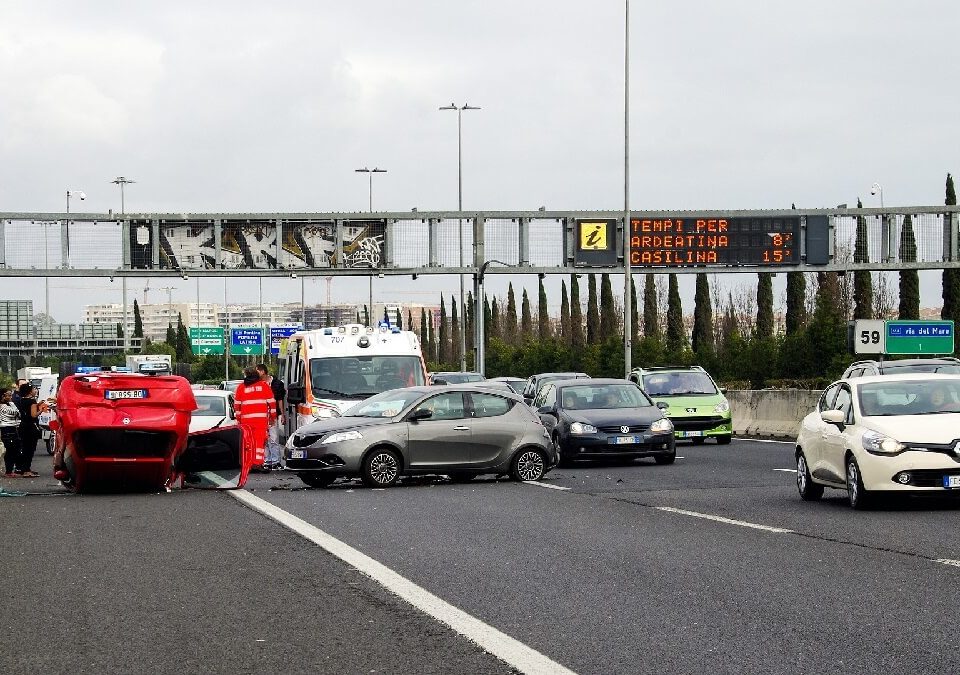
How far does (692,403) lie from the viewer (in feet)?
114

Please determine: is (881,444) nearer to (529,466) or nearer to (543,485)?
(543,485)

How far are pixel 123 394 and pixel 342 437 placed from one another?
10.2 ft

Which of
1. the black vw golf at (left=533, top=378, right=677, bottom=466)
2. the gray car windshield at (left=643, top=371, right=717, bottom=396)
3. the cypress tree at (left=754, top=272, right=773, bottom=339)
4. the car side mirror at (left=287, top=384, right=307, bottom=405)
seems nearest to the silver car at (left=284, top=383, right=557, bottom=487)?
the black vw golf at (left=533, top=378, right=677, bottom=466)

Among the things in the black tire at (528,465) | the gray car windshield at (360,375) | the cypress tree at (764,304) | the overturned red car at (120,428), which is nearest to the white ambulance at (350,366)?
the gray car windshield at (360,375)

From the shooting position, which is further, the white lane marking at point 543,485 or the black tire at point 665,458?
the black tire at point 665,458

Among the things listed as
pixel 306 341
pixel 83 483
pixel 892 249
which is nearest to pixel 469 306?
pixel 892 249

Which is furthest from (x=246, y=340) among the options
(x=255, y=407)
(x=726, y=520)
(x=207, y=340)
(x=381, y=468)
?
(x=726, y=520)

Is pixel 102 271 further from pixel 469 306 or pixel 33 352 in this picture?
pixel 469 306

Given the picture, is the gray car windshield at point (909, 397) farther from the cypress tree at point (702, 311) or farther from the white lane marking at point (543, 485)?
the cypress tree at point (702, 311)

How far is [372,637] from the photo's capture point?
8.71 meters

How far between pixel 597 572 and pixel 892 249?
143 ft

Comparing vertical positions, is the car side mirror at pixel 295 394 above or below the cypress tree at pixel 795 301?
below

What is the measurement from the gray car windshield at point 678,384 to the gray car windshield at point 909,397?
17275mm

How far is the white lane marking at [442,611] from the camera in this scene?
25.8 feet
